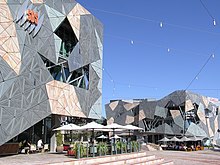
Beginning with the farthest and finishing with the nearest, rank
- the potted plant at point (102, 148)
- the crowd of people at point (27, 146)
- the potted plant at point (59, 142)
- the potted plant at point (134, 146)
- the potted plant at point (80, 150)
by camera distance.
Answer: the potted plant at point (59, 142) → the potted plant at point (134, 146) → the crowd of people at point (27, 146) → the potted plant at point (102, 148) → the potted plant at point (80, 150)

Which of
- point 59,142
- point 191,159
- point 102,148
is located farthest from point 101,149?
point 191,159

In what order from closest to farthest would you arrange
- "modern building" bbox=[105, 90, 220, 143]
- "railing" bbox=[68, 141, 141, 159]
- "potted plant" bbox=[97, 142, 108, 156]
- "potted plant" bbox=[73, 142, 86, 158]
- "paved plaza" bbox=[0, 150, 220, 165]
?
"paved plaza" bbox=[0, 150, 220, 165] → "potted plant" bbox=[73, 142, 86, 158] → "railing" bbox=[68, 141, 141, 159] → "potted plant" bbox=[97, 142, 108, 156] → "modern building" bbox=[105, 90, 220, 143]

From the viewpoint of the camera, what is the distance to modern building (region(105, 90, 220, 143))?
55188 millimetres

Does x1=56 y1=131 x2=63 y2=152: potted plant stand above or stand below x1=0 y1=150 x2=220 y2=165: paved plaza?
above

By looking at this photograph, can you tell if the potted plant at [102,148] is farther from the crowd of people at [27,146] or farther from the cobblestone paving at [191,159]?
the crowd of people at [27,146]

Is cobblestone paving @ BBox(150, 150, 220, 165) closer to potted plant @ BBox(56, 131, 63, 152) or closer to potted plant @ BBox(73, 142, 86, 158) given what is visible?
potted plant @ BBox(73, 142, 86, 158)

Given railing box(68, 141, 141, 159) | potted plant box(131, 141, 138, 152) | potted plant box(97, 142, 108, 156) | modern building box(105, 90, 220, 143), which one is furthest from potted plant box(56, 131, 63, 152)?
modern building box(105, 90, 220, 143)

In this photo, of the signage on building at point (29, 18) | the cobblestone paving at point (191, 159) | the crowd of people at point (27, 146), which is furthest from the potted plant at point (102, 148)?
the signage on building at point (29, 18)

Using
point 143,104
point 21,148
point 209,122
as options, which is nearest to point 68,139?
point 21,148

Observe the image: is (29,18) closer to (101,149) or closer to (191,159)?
(101,149)

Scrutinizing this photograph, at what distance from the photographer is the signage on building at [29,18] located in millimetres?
20016

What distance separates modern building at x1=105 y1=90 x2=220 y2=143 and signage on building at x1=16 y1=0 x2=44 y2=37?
3939 cm

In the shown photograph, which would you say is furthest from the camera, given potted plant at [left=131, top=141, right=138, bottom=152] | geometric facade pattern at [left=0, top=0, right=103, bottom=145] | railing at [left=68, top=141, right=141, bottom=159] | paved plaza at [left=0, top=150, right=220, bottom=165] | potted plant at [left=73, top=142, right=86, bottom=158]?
potted plant at [left=131, top=141, right=138, bottom=152]

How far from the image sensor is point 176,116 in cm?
5544
